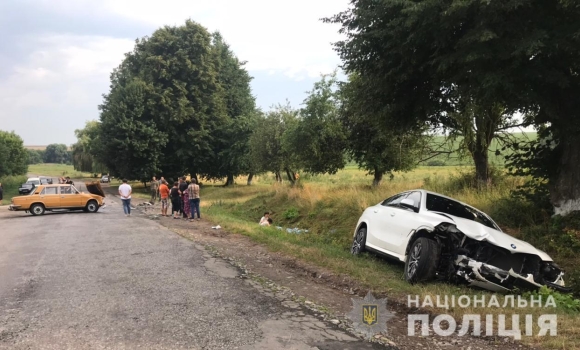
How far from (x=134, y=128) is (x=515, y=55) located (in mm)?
35856

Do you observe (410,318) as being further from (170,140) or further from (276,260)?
(170,140)

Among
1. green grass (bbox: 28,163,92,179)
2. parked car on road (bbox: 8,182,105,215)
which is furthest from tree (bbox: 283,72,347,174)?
green grass (bbox: 28,163,92,179)

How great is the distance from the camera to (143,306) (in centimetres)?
597

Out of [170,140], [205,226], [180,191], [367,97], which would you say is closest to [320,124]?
[180,191]

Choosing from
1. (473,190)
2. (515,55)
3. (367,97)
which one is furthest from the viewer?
(473,190)

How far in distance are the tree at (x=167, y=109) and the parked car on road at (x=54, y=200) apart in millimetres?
15965

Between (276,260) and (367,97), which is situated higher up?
(367,97)

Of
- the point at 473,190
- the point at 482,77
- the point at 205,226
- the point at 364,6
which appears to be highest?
the point at 364,6

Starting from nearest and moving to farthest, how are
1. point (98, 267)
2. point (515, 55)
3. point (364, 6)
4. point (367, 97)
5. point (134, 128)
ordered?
point (515, 55) → point (98, 267) → point (364, 6) → point (367, 97) → point (134, 128)

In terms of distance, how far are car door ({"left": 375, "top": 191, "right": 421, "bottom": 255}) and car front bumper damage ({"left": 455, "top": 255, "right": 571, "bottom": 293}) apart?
4.16 ft

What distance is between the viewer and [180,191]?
65.7 feet

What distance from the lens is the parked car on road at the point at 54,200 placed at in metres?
21.7

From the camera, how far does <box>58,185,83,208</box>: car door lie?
74.1 feet

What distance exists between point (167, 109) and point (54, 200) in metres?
19.8
